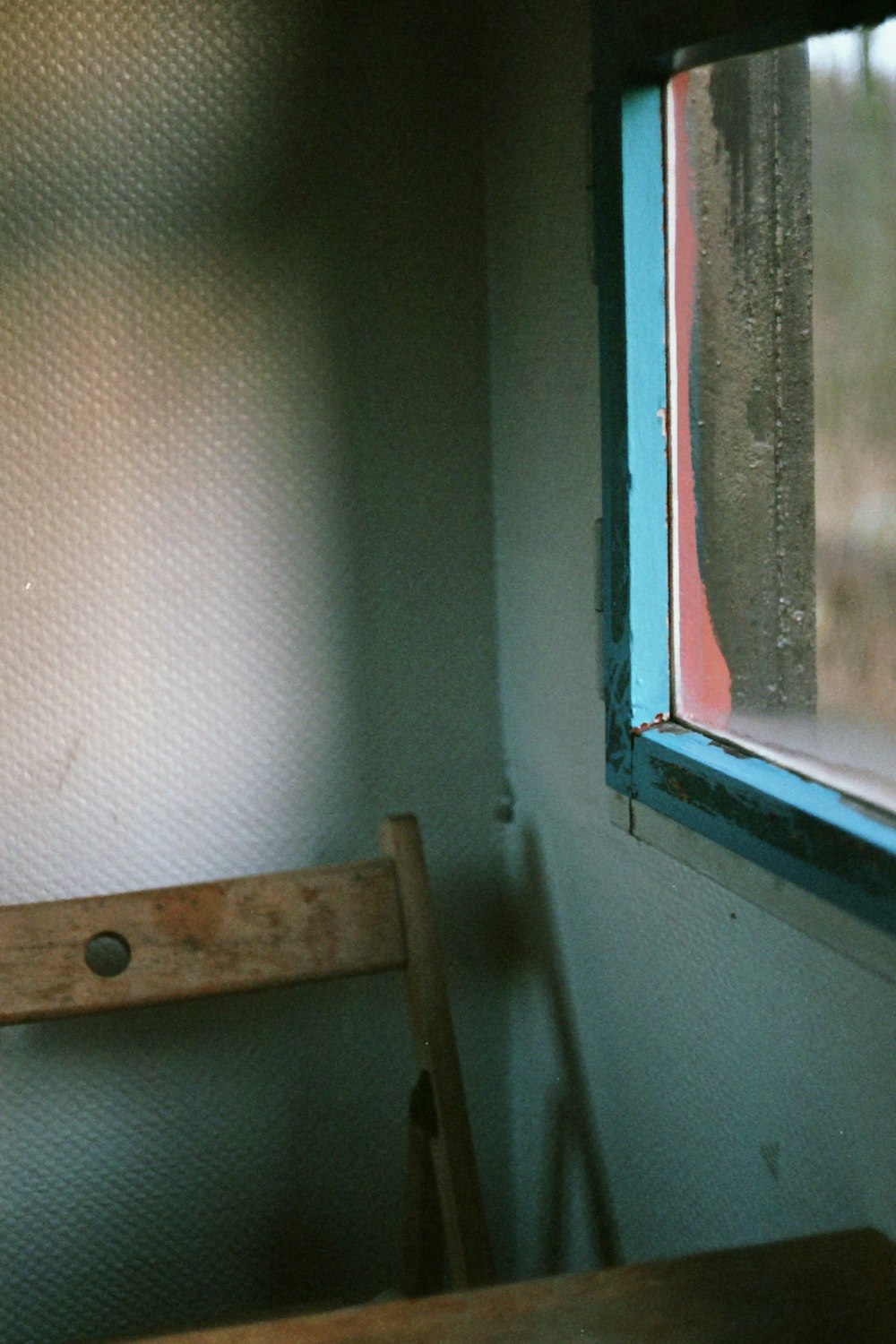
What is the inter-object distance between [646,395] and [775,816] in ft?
1.19

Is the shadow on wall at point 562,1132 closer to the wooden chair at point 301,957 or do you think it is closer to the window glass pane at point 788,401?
the wooden chair at point 301,957

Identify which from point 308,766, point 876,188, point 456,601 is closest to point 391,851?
point 308,766

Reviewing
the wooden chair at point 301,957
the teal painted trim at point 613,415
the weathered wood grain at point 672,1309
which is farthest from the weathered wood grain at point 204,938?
the weathered wood grain at point 672,1309

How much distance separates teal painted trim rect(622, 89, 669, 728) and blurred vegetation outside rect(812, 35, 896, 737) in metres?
0.15

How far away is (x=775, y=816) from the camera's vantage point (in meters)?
0.86

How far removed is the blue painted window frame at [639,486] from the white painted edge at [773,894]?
0.02 m

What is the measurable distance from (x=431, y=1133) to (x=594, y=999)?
0.63 ft

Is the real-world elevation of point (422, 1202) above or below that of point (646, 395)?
below

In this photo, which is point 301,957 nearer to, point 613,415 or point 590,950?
point 590,950

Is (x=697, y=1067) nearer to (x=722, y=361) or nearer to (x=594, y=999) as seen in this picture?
(x=594, y=999)

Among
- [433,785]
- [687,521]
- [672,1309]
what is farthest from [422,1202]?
[687,521]

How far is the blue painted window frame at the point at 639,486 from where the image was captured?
100 cm

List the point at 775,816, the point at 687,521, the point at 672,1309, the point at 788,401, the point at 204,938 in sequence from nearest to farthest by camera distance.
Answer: the point at 672,1309 < the point at 775,816 < the point at 788,401 < the point at 687,521 < the point at 204,938

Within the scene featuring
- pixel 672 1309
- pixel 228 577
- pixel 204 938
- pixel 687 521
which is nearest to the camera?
pixel 672 1309
